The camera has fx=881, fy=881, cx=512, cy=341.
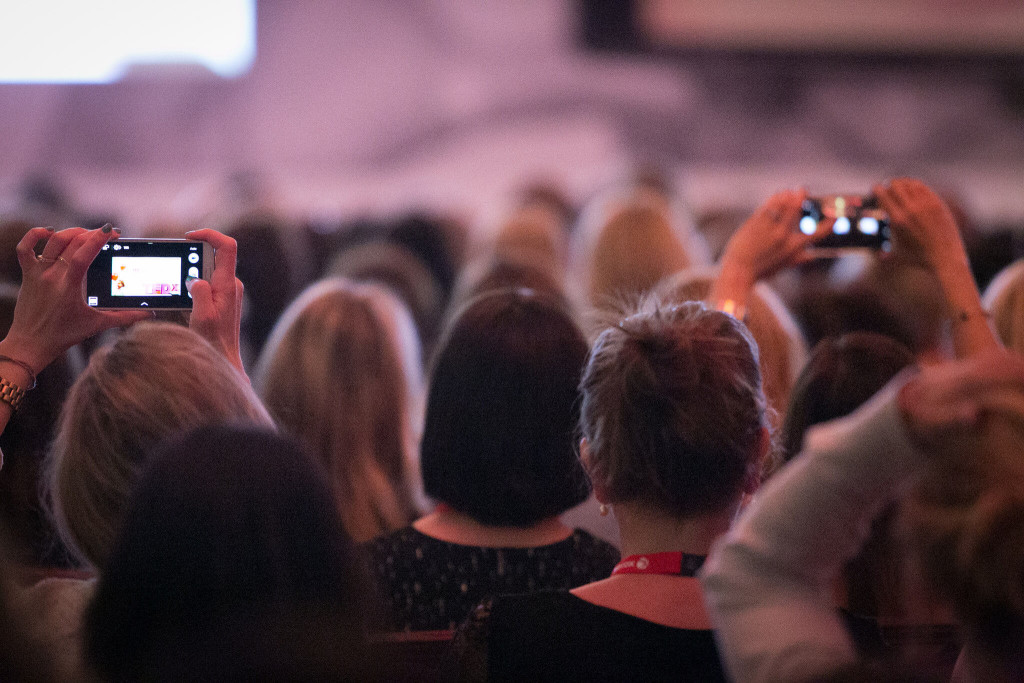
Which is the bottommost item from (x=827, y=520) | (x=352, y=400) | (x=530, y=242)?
(x=352, y=400)

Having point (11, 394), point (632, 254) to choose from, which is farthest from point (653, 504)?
point (632, 254)

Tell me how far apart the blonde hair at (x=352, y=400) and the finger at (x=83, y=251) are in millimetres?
545

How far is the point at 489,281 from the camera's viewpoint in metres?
2.32

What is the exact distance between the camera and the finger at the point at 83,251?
1.25 metres

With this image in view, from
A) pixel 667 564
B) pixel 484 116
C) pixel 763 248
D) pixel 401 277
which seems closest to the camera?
pixel 667 564

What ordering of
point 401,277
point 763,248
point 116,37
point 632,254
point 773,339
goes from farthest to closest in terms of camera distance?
point 116,37
point 401,277
point 632,254
point 773,339
point 763,248

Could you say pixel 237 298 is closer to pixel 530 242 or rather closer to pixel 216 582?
pixel 216 582

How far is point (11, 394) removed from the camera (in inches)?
46.2

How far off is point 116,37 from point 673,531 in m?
6.33

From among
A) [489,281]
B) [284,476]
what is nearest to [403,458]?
[489,281]

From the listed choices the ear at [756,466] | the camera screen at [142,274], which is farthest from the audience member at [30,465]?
the ear at [756,466]

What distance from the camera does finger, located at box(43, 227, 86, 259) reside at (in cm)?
125

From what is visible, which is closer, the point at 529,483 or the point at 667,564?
the point at 667,564

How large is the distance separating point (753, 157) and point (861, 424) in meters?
6.15
